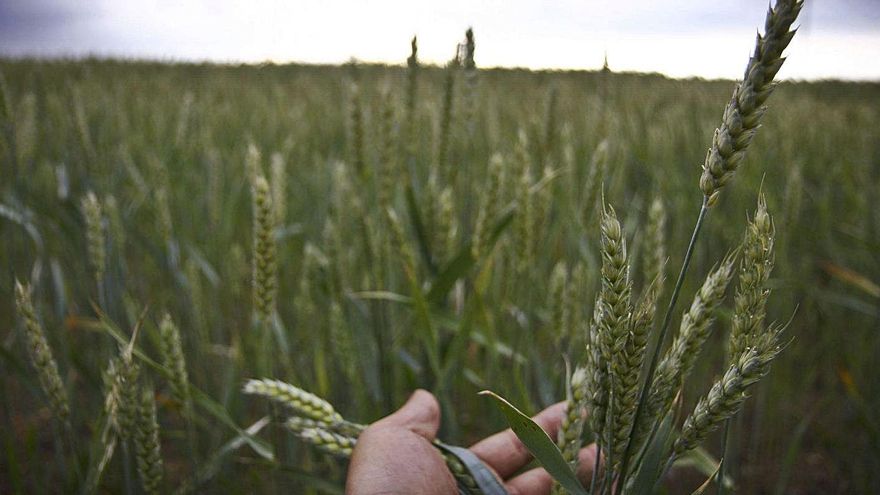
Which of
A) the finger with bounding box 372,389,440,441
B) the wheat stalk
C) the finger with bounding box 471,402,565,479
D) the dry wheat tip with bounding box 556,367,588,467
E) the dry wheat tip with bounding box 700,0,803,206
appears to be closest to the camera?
the dry wheat tip with bounding box 700,0,803,206

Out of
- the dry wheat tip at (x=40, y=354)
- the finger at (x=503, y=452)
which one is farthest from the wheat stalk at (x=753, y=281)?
the dry wheat tip at (x=40, y=354)

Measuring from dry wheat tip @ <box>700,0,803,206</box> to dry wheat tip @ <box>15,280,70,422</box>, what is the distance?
2.96 ft

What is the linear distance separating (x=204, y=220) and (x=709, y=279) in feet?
6.94

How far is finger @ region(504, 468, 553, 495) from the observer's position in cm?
103

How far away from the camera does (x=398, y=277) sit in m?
1.80

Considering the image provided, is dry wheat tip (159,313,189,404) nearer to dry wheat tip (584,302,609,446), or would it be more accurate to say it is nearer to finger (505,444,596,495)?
finger (505,444,596,495)

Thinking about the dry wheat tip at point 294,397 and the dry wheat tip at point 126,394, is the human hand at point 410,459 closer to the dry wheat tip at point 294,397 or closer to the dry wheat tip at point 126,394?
the dry wheat tip at point 294,397

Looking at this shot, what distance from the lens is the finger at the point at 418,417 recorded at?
937 millimetres

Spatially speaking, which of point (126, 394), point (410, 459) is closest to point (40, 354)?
point (126, 394)

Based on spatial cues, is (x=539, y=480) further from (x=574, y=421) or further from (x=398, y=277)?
(x=398, y=277)

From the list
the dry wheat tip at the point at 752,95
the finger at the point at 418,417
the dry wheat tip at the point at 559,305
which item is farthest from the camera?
the dry wheat tip at the point at 559,305

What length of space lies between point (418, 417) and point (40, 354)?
22.5 inches

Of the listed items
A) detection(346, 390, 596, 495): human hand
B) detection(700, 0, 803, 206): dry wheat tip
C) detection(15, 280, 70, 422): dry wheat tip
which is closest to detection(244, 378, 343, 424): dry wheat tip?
detection(346, 390, 596, 495): human hand

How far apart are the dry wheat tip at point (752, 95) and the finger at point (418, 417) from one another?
0.61 metres
